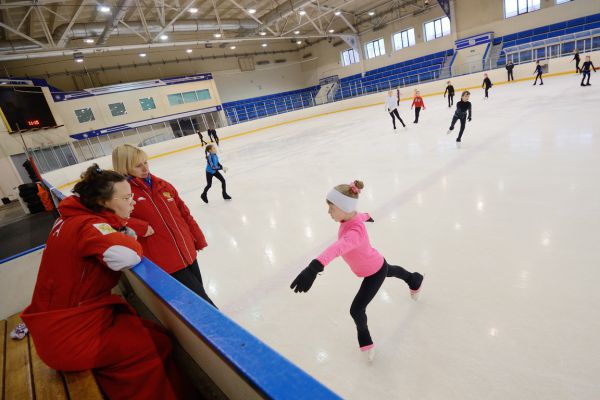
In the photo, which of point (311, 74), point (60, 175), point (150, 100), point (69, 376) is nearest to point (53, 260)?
point (69, 376)

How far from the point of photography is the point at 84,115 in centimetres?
1652

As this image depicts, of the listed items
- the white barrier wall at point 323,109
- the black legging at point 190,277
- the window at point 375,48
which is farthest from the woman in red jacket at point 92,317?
the window at point 375,48

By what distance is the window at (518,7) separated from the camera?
16.8 metres

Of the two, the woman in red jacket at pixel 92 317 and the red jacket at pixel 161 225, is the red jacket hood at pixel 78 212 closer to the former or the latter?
the woman in red jacket at pixel 92 317

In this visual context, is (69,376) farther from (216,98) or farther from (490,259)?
(216,98)

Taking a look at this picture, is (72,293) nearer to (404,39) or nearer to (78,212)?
(78,212)

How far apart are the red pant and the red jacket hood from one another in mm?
398

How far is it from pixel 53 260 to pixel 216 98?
22823mm

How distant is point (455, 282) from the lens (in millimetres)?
2158

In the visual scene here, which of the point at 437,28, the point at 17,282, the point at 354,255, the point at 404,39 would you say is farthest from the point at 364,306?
the point at 404,39

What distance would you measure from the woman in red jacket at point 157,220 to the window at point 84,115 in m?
18.9

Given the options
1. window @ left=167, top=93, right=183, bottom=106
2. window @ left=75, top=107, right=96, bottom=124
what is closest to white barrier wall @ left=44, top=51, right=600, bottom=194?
window @ left=75, top=107, right=96, bottom=124

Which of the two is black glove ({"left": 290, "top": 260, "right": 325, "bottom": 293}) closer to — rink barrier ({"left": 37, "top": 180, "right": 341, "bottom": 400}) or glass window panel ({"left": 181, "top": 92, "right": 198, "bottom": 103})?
rink barrier ({"left": 37, "top": 180, "right": 341, "bottom": 400})

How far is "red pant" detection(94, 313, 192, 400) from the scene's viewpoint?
110 cm
